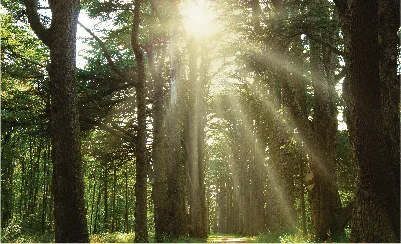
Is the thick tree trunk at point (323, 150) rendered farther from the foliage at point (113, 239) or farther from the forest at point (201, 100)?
the foliage at point (113, 239)

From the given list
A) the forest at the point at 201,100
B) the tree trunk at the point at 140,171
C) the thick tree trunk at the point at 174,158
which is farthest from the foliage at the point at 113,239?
the tree trunk at the point at 140,171

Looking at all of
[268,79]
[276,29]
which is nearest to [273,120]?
[268,79]

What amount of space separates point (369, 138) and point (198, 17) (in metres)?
11.7

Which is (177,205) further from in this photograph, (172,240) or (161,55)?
(161,55)

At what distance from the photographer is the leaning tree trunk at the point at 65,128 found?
6676 mm

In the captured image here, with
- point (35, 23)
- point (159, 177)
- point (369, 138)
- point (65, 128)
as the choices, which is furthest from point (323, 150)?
point (35, 23)

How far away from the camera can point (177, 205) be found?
13625mm

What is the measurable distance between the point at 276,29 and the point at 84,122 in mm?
8719

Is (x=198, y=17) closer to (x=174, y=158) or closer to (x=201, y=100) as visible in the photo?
(x=201, y=100)

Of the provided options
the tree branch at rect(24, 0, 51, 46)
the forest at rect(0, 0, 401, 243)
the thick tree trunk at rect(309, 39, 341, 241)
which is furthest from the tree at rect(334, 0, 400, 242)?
the tree branch at rect(24, 0, 51, 46)

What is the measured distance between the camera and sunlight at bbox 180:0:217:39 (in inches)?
590

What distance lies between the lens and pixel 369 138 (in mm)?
5246

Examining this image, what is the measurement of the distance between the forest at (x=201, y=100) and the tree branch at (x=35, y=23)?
35mm

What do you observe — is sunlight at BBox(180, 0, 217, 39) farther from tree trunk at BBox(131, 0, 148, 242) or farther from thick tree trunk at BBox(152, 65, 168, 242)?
tree trunk at BBox(131, 0, 148, 242)
